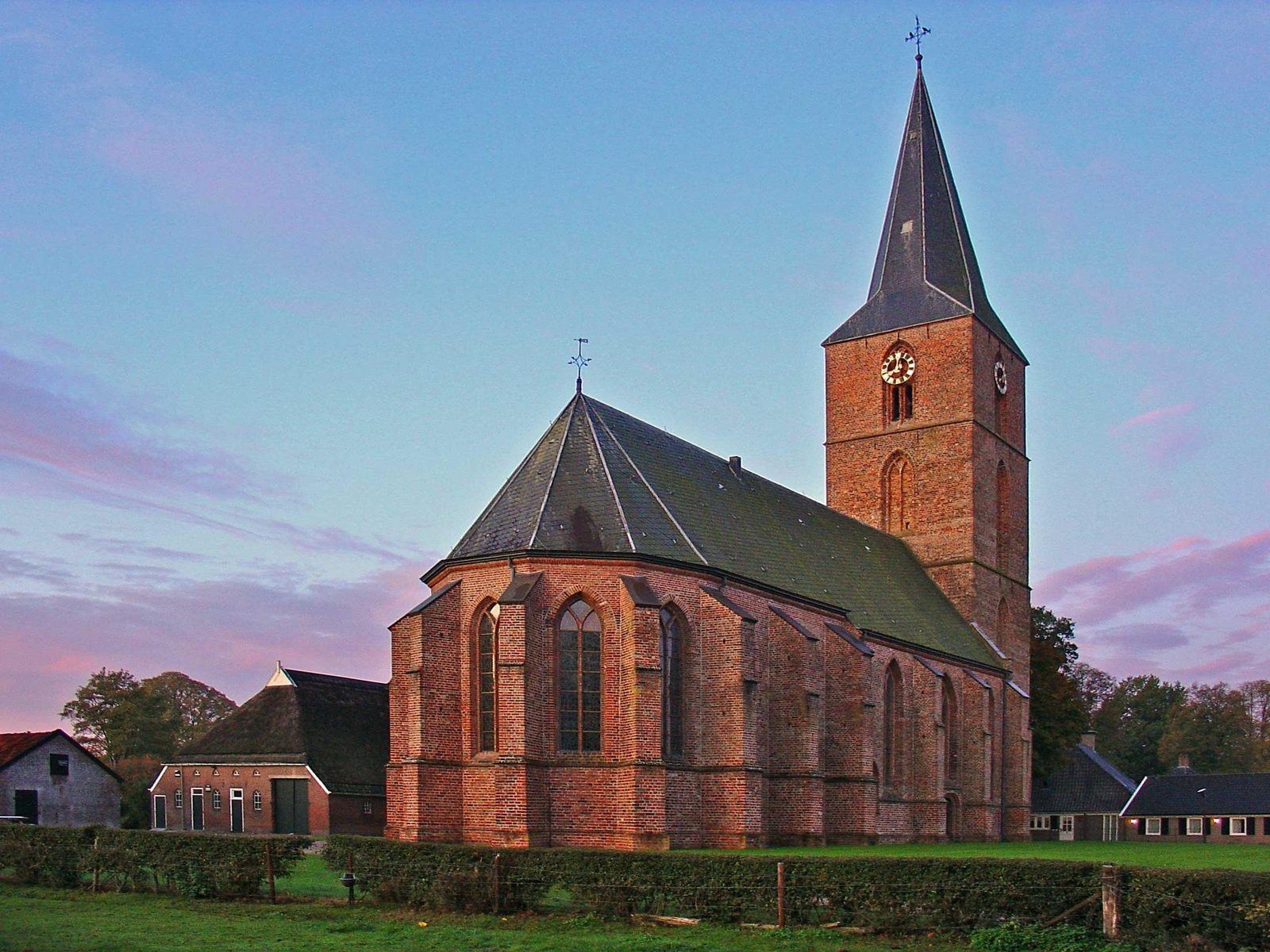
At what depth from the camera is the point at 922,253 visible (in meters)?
48.0

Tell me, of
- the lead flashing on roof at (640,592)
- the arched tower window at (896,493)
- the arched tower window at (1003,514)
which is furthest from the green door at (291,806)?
the arched tower window at (1003,514)

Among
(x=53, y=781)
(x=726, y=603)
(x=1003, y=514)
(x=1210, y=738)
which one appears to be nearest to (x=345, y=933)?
(x=726, y=603)

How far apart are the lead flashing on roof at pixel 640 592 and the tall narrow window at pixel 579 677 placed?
107 cm

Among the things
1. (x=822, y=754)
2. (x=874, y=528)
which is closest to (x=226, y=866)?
(x=822, y=754)

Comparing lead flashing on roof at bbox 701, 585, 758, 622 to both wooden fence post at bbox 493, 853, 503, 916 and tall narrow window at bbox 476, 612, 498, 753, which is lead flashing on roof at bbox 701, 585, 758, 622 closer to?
tall narrow window at bbox 476, 612, 498, 753

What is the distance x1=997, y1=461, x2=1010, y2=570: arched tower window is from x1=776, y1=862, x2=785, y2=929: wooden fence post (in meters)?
34.1

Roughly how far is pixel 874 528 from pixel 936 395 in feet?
17.0

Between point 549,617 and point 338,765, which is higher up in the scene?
point 549,617

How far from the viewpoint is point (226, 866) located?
1903 centimetres

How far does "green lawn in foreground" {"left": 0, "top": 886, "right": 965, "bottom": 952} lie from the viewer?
1438 cm

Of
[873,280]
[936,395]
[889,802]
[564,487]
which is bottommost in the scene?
[889,802]

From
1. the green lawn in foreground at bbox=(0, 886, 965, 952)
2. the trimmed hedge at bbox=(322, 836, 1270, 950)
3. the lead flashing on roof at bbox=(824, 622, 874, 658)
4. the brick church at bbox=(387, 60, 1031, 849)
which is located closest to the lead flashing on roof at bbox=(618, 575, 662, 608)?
the brick church at bbox=(387, 60, 1031, 849)

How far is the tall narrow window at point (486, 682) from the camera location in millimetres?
28688

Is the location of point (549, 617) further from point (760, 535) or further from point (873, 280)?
point (873, 280)
